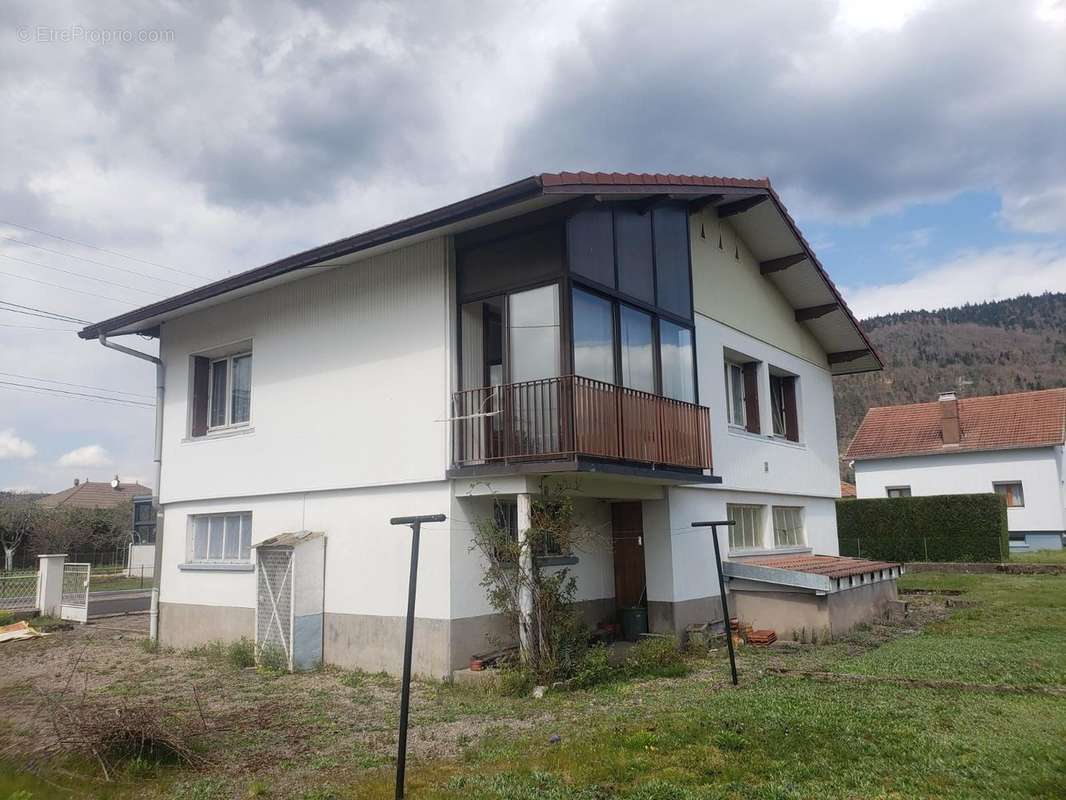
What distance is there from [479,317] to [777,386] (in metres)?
9.06

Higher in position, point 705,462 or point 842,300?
point 842,300

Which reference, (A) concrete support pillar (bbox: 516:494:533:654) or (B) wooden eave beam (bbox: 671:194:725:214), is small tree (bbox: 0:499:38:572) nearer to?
(A) concrete support pillar (bbox: 516:494:533:654)

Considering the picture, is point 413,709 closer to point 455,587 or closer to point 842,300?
point 455,587

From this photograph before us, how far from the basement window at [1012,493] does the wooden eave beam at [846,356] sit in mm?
18425

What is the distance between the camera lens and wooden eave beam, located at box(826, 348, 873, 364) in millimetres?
19219

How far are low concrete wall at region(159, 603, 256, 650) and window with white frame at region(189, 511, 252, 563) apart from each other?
0.85m

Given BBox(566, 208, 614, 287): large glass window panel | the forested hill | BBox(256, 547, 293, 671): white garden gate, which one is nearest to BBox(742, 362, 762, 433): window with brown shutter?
BBox(566, 208, 614, 287): large glass window panel

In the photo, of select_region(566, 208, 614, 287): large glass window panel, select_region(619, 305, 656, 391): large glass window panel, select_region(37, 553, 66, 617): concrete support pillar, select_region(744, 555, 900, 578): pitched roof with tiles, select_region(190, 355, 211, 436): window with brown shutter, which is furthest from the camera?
select_region(37, 553, 66, 617): concrete support pillar

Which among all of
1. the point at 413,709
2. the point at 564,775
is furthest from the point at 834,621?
the point at 564,775

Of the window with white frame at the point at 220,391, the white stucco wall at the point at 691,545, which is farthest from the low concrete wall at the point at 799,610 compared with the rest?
the window with white frame at the point at 220,391

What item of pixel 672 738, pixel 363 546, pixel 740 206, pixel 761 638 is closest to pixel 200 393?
pixel 363 546

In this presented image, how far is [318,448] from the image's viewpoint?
12.2 m

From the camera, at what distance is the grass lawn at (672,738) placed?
5734 millimetres

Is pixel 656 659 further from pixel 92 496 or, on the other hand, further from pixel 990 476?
pixel 92 496
